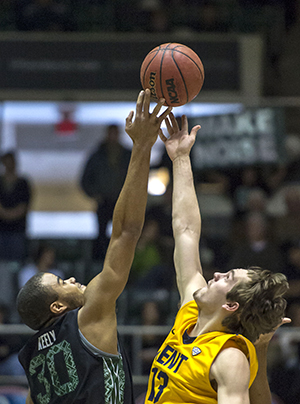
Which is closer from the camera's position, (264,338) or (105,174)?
(264,338)

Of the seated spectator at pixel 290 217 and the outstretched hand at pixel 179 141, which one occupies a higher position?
the outstretched hand at pixel 179 141

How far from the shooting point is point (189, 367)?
2814 millimetres

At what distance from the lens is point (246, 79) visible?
9422 mm

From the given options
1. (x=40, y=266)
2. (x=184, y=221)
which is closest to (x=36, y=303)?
(x=184, y=221)

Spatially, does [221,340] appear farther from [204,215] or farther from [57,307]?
[204,215]

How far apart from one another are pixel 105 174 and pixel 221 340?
5849mm

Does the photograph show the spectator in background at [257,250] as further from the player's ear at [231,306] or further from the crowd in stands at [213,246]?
the player's ear at [231,306]

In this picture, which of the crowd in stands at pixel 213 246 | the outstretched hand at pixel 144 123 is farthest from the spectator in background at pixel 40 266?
the outstretched hand at pixel 144 123

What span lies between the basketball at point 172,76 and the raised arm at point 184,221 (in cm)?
16

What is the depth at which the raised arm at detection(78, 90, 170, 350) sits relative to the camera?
2.74 m

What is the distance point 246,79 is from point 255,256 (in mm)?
3226

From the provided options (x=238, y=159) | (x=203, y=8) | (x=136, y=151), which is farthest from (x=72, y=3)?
(x=136, y=151)

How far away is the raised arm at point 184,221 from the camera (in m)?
3.29

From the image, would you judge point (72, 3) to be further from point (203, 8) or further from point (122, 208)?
point (122, 208)
